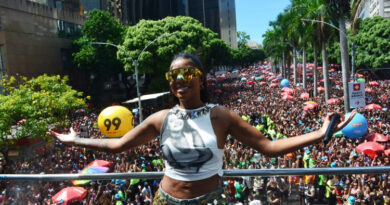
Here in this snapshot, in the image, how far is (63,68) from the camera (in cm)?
3947

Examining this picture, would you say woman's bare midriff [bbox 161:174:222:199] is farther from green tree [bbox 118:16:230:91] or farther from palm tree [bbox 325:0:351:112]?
green tree [bbox 118:16:230:91]

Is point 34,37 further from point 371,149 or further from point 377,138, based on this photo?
point 371,149

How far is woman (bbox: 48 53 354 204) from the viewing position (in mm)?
2029

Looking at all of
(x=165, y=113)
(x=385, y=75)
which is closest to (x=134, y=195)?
(x=165, y=113)

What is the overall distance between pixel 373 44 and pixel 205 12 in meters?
69.0

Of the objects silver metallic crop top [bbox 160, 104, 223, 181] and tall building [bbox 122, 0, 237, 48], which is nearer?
silver metallic crop top [bbox 160, 104, 223, 181]

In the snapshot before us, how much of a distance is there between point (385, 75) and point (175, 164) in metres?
53.6

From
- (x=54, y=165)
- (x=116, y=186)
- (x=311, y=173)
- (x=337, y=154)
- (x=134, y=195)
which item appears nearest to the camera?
(x=311, y=173)

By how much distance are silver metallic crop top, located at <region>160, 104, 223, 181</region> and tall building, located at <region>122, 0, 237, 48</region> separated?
7526cm

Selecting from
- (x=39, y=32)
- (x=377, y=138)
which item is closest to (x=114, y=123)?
(x=377, y=138)

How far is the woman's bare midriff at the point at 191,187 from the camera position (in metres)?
2.05

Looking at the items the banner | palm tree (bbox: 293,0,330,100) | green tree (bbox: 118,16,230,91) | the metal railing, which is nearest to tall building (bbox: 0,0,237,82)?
green tree (bbox: 118,16,230,91)

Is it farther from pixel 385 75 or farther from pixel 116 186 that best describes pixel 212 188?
pixel 385 75

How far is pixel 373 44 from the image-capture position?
43312 mm
